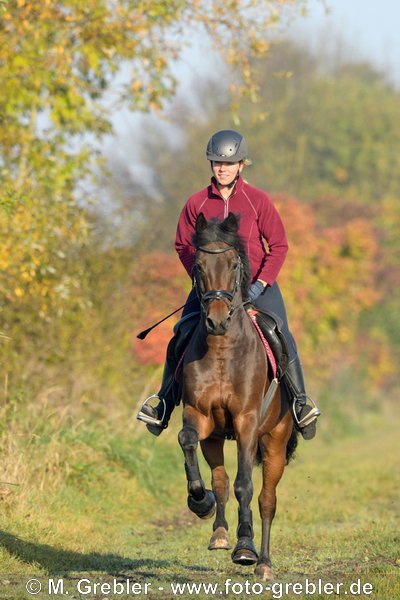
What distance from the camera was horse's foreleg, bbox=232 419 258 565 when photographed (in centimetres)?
807

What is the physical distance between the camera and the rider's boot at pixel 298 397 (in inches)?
368

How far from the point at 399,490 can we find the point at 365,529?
400 cm

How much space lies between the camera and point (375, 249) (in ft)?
123

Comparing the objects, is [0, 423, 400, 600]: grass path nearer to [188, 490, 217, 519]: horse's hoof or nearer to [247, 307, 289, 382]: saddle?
[188, 490, 217, 519]: horse's hoof

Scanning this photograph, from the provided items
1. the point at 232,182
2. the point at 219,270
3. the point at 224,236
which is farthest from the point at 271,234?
the point at 219,270

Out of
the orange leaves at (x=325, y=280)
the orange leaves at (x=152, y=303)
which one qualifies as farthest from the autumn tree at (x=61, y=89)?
the orange leaves at (x=325, y=280)

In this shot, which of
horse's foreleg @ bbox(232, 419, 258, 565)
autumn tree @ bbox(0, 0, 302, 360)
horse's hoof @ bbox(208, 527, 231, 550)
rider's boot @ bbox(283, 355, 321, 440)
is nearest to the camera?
horse's foreleg @ bbox(232, 419, 258, 565)

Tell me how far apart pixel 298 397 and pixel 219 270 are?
5.70ft

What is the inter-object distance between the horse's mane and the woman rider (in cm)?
45

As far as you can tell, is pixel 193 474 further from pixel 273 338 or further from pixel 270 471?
pixel 270 471

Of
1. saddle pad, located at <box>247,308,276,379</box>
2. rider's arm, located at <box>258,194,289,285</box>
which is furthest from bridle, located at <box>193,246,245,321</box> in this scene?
rider's arm, located at <box>258,194,289,285</box>

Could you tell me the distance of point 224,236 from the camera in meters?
8.38

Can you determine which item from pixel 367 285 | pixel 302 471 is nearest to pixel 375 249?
pixel 367 285

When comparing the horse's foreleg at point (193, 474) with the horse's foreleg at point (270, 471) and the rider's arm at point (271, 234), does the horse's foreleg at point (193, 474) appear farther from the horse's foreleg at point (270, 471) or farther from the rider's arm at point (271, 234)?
the rider's arm at point (271, 234)
